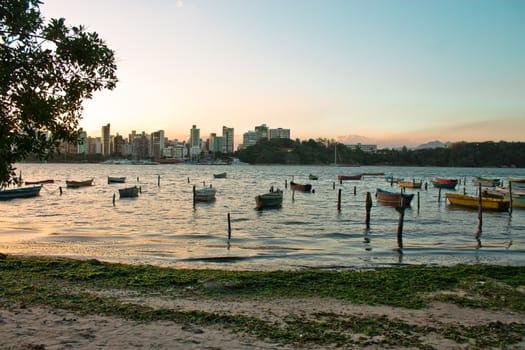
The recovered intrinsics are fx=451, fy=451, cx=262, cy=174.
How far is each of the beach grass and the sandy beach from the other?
1.04ft

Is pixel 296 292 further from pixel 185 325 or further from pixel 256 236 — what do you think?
pixel 256 236

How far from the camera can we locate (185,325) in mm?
9773

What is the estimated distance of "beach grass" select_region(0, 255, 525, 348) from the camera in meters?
9.43

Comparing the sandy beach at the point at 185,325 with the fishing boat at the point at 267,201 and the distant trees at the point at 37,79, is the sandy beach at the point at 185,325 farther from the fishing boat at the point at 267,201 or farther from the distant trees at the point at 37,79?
the fishing boat at the point at 267,201

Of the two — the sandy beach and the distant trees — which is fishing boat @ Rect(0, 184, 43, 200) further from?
the distant trees

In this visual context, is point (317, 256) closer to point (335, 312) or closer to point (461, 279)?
point (461, 279)

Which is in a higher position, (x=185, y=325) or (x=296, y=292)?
(x=185, y=325)

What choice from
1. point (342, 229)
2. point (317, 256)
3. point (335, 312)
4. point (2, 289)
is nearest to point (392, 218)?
point (342, 229)

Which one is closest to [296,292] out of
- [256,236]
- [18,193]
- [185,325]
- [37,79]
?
[185,325]

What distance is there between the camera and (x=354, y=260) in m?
20.5

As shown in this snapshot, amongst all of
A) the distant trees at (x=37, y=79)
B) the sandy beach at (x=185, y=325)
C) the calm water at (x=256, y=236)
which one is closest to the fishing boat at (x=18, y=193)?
the calm water at (x=256, y=236)

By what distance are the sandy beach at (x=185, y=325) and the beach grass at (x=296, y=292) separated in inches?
12.5

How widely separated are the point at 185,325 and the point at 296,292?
435 centimetres

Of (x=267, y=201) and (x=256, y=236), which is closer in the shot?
(x=256, y=236)
